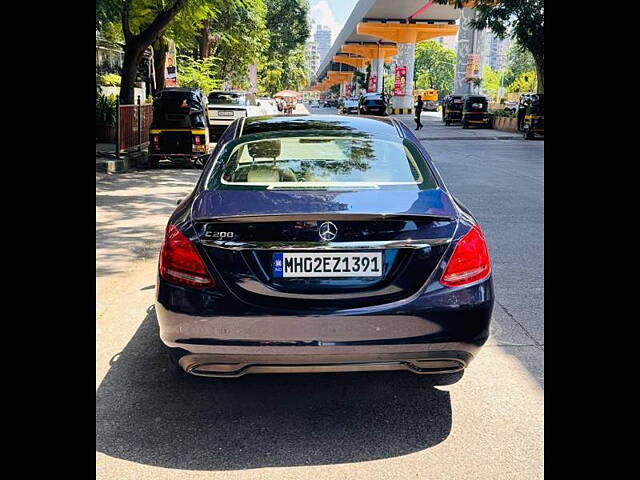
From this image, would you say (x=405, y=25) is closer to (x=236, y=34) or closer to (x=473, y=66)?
(x=473, y=66)

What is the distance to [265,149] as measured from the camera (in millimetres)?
4344

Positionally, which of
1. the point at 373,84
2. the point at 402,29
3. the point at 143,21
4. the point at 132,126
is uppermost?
the point at 402,29

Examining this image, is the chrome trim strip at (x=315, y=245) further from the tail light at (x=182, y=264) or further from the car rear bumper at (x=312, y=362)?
the car rear bumper at (x=312, y=362)

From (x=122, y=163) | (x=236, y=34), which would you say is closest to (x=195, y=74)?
(x=236, y=34)

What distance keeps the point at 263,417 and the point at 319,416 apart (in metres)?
0.28

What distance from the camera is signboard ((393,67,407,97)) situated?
2270 inches

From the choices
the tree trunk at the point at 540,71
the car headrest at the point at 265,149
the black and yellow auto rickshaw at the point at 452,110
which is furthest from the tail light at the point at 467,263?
the black and yellow auto rickshaw at the point at 452,110

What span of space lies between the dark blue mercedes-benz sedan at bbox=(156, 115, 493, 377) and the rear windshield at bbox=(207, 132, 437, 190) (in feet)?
1.31
